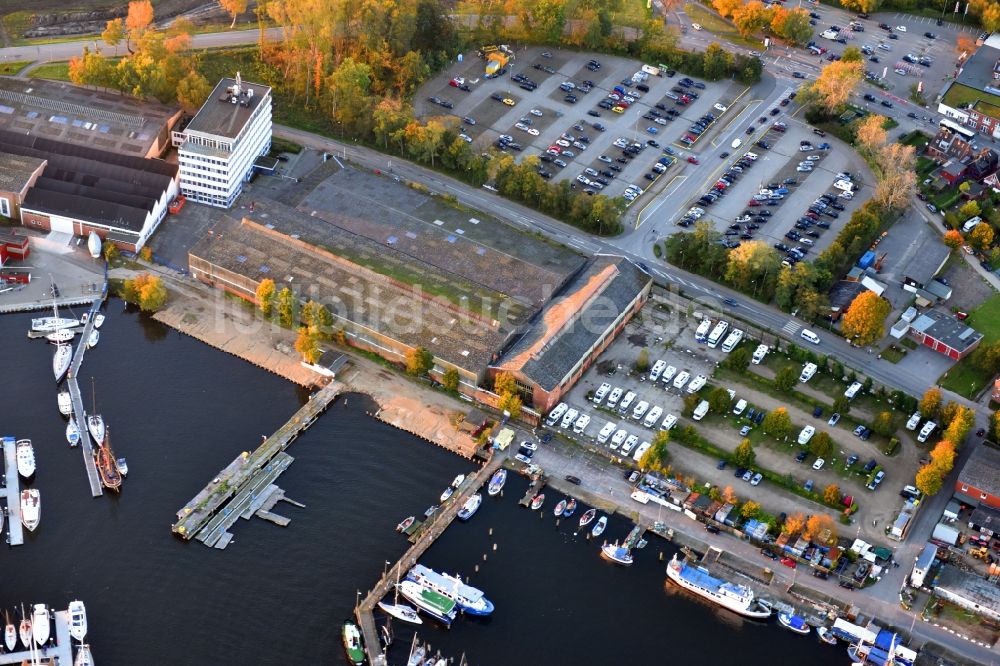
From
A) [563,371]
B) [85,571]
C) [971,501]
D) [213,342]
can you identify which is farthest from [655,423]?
[85,571]

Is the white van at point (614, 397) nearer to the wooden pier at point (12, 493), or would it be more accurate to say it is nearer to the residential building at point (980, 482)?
the residential building at point (980, 482)

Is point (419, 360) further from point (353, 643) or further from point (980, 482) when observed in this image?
point (980, 482)

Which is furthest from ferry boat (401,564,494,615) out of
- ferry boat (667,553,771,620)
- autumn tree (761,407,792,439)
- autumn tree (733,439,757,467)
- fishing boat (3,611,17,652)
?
autumn tree (761,407,792,439)

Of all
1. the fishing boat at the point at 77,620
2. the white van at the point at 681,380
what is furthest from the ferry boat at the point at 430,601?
the white van at the point at 681,380

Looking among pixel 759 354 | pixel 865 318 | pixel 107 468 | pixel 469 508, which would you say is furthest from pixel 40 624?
pixel 865 318

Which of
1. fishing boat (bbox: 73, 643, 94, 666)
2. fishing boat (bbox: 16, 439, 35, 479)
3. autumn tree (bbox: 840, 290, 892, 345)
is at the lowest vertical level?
fishing boat (bbox: 73, 643, 94, 666)

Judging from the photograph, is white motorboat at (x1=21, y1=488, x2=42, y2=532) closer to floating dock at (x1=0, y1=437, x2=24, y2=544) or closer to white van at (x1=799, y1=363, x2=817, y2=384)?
floating dock at (x1=0, y1=437, x2=24, y2=544)
